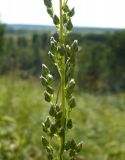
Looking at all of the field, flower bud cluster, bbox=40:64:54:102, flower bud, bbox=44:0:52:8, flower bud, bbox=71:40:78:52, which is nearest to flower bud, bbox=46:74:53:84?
flower bud cluster, bbox=40:64:54:102

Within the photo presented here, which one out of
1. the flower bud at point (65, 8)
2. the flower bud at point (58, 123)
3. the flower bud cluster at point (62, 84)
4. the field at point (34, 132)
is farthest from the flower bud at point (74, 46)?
the field at point (34, 132)

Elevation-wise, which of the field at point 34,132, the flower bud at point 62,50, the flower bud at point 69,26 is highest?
the field at point 34,132

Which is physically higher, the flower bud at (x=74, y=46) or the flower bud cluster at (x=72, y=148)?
the flower bud at (x=74, y=46)

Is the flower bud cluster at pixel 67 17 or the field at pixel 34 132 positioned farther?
the field at pixel 34 132

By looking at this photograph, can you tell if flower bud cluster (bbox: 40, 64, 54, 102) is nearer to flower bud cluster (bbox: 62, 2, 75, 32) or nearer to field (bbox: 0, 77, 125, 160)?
flower bud cluster (bbox: 62, 2, 75, 32)

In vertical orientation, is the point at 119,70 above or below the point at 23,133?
above

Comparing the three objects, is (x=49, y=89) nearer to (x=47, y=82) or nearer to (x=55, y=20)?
(x=47, y=82)

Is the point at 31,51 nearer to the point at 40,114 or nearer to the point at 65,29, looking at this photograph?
the point at 40,114

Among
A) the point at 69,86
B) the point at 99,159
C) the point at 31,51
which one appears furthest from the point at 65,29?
the point at 31,51

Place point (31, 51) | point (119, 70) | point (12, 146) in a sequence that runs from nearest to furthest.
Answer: point (12, 146)
point (31, 51)
point (119, 70)

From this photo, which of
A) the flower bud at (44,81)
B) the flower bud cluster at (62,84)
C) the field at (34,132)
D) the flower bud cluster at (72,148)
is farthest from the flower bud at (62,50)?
the field at (34,132)

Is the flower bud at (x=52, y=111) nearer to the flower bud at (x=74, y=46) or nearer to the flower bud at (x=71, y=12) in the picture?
the flower bud at (x=74, y=46)
